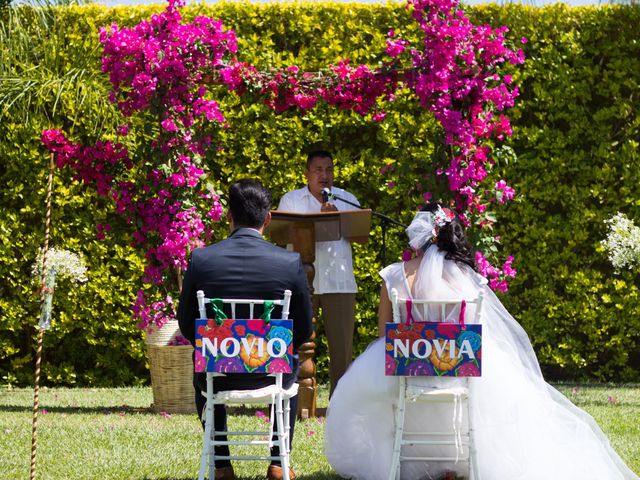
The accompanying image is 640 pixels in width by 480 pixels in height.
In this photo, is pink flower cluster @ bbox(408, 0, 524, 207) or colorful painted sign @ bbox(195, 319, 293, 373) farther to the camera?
pink flower cluster @ bbox(408, 0, 524, 207)

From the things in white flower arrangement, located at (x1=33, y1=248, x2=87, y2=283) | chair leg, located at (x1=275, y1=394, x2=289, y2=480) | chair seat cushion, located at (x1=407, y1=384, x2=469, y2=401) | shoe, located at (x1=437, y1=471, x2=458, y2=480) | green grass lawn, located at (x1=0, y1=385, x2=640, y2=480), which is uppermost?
white flower arrangement, located at (x1=33, y1=248, x2=87, y2=283)

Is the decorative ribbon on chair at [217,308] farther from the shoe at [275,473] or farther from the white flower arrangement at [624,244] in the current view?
the white flower arrangement at [624,244]

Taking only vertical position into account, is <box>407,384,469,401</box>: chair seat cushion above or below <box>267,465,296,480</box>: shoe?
above

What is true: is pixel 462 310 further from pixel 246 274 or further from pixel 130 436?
pixel 130 436

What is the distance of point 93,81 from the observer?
27.6 feet

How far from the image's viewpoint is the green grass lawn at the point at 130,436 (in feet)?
16.4

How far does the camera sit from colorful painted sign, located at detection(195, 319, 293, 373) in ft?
13.7

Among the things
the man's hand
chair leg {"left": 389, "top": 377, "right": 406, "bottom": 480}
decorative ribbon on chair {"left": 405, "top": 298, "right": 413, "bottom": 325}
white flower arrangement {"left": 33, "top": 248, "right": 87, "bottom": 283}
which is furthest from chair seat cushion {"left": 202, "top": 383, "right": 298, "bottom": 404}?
white flower arrangement {"left": 33, "top": 248, "right": 87, "bottom": 283}

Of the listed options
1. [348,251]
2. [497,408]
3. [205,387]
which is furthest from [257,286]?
[348,251]

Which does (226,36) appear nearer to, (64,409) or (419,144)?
(419,144)

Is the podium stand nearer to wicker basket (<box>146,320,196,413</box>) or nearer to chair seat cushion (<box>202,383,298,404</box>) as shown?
wicker basket (<box>146,320,196,413</box>)

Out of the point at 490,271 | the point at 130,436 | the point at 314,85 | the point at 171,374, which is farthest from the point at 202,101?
the point at 130,436

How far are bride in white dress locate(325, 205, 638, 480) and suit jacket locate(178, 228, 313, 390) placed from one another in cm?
50

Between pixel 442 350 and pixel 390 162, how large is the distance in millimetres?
4185
